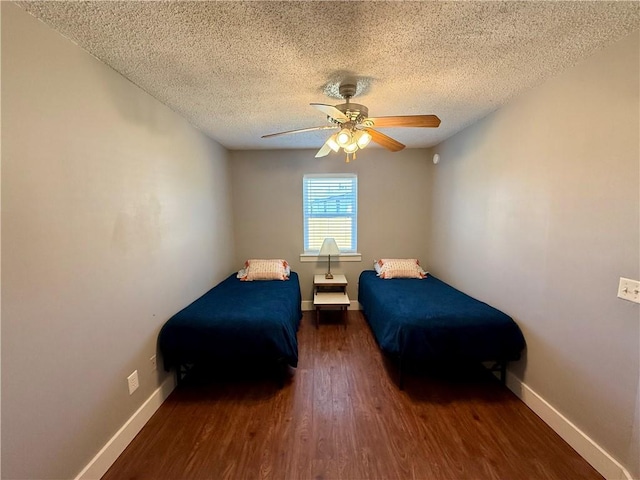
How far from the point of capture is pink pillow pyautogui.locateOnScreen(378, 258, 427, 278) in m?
3.47

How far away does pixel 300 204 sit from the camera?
3.84 metres

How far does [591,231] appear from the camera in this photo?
4.91ft

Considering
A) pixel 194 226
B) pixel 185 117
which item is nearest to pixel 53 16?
pixel 185 117

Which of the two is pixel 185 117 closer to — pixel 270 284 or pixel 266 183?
pixel 266 183

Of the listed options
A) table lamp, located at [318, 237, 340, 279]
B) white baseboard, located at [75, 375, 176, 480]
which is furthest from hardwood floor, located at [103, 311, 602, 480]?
table lamp, located at [318, 237, 340, 279]

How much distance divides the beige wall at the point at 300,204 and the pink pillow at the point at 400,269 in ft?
0.97

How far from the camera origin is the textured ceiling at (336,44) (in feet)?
3.78

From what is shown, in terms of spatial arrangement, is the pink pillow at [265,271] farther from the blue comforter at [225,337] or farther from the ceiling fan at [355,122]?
the ceiling fan at [355,122]

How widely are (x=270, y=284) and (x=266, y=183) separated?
1509 mm

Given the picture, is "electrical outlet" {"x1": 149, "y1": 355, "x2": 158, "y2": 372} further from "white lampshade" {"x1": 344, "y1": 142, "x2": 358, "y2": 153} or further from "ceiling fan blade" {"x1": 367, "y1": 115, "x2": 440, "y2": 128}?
"ceiling fan blade" {"x1": 367, "y1": 115, "x2": 440, "y2": 128}

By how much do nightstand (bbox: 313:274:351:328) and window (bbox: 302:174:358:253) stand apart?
1.68 feet

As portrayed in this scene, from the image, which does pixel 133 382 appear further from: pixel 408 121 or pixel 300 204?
pixel 300 204

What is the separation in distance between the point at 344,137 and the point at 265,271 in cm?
219

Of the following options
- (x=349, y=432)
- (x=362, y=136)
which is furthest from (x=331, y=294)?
(x=362, y=136)
